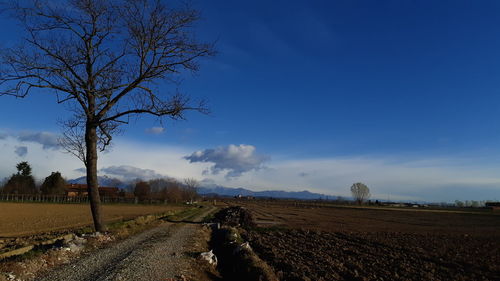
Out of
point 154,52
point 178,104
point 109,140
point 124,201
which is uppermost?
point 154,52

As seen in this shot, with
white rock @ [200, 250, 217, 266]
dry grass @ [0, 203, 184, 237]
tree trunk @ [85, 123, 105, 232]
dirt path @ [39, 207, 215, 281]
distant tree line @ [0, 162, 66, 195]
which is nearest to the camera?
dirt path @ [39, 207, 215, 281]

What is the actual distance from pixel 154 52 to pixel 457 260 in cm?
2025

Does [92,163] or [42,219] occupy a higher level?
[92,163]

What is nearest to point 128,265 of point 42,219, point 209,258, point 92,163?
point 209,258

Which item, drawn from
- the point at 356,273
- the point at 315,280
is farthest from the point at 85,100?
the point at 356,273

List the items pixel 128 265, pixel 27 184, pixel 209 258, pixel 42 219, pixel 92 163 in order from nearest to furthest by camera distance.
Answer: pixel 128 265
pixel 209 258
pixel 92 163
pixel 42 219
pixel 27 184

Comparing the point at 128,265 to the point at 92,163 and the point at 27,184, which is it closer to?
the point at 92,163

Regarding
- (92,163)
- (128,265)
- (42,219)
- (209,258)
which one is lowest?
(42,219)

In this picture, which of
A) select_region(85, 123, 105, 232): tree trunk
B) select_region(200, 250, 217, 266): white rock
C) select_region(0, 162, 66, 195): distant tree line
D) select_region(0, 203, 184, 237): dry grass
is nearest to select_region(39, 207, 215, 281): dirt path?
select_region(200, 250, 217, 266): white rock

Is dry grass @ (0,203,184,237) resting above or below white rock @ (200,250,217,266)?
below

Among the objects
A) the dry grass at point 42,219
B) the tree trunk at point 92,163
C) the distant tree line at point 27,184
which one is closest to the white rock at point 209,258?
the tree trunk at point 92,163

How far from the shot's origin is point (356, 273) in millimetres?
13711

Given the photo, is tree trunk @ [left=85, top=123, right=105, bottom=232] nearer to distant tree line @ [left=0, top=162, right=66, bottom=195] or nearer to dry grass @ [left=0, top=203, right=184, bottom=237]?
dry grass @ [left=0, top=203, right=184, bottom=237]

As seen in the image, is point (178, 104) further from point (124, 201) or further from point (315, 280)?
point (124, 201)
